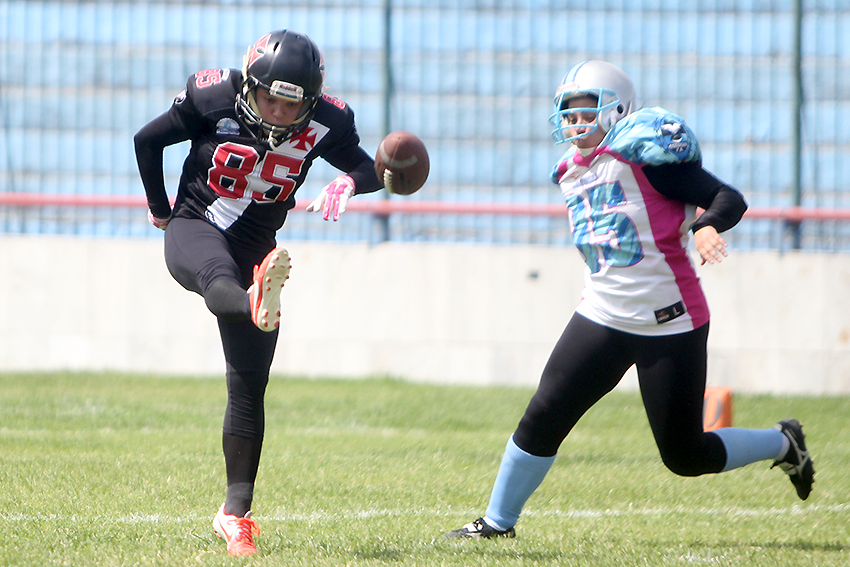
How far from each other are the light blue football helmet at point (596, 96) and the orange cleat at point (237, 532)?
6.21 feet

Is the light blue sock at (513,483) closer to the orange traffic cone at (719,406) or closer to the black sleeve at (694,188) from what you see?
the black sleeve at (694,188)

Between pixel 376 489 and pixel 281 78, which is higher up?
pixel 281 78

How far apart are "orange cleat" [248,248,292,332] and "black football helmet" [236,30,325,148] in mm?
590

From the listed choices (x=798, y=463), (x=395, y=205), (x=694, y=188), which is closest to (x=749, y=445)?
(x=798, y=463)

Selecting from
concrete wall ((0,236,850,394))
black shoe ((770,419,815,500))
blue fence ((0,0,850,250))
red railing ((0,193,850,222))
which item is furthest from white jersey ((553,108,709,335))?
blue fence ((0,0,850,250))

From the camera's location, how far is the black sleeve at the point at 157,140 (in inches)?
154

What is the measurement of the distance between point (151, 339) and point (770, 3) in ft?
23.5

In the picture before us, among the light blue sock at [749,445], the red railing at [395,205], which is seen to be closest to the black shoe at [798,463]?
the light blue sock at [749,445]

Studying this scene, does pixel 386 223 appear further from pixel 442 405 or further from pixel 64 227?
pixel 64 227

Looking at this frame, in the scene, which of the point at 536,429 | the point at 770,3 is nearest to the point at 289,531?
the point at 536,429

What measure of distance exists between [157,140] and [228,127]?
342 mm

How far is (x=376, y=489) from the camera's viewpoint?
16.7 feet

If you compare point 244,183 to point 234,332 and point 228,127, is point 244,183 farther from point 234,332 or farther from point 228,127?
point 234,332

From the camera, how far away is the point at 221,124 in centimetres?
383
